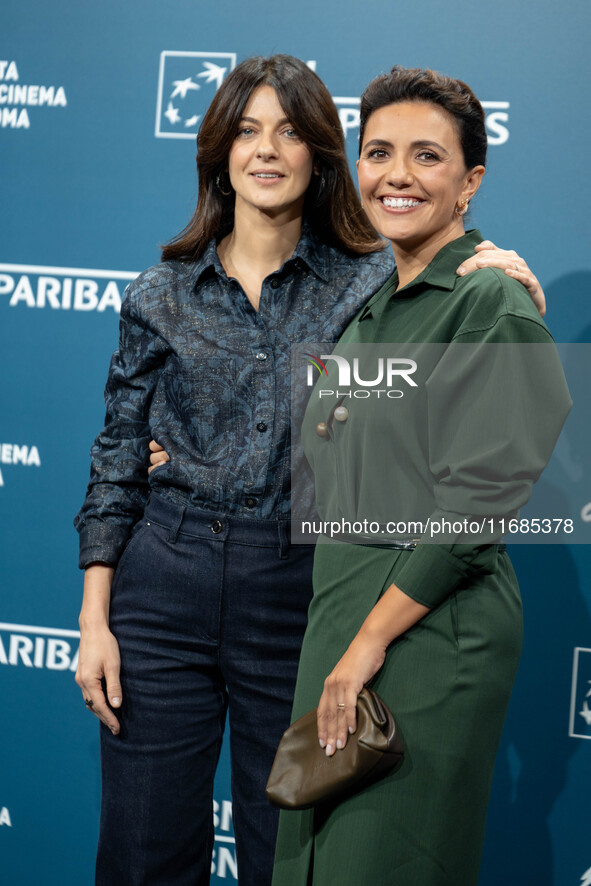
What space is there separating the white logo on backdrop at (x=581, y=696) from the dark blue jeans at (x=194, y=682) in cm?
77

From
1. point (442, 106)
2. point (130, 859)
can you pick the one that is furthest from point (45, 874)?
point (442, 106)

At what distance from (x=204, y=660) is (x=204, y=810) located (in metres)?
0.31

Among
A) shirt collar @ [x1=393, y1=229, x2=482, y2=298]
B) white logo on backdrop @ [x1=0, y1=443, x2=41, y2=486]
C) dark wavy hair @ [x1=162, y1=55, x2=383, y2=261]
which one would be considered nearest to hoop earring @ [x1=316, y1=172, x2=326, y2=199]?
dark wavy hair @ [x1=162, y1=55, x2=383, y2=261]

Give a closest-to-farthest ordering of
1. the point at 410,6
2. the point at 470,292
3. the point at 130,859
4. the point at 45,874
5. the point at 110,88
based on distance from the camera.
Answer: the point at 470,292
the point at 130,859
the point at 410,6
the point at 110,88
the point at 45,874

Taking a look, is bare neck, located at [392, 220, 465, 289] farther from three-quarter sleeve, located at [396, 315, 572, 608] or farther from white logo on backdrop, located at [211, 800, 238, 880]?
white logo on backdrop, located at [211, 800, 238, 880]

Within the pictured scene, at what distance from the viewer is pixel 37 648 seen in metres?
2.38

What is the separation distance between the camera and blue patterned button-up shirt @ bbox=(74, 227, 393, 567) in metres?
1.55

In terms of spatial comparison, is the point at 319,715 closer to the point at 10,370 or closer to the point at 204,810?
the point at 204,810

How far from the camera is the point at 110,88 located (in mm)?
2215

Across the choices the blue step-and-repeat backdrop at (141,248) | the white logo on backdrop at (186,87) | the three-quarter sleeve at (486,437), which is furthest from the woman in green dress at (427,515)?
the white logo on backdrop at (186,87)

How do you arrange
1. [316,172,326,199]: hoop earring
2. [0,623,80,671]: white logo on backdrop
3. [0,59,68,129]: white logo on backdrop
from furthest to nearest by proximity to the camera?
[0,623,80,671]: white logo on backdrop
[0,59,68,129]: white logo on backdrop
[316,172,326,199]: hoop earring

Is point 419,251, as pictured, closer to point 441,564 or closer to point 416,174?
point 416,174

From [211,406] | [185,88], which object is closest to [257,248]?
[211,406]

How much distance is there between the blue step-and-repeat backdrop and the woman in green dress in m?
0.67
